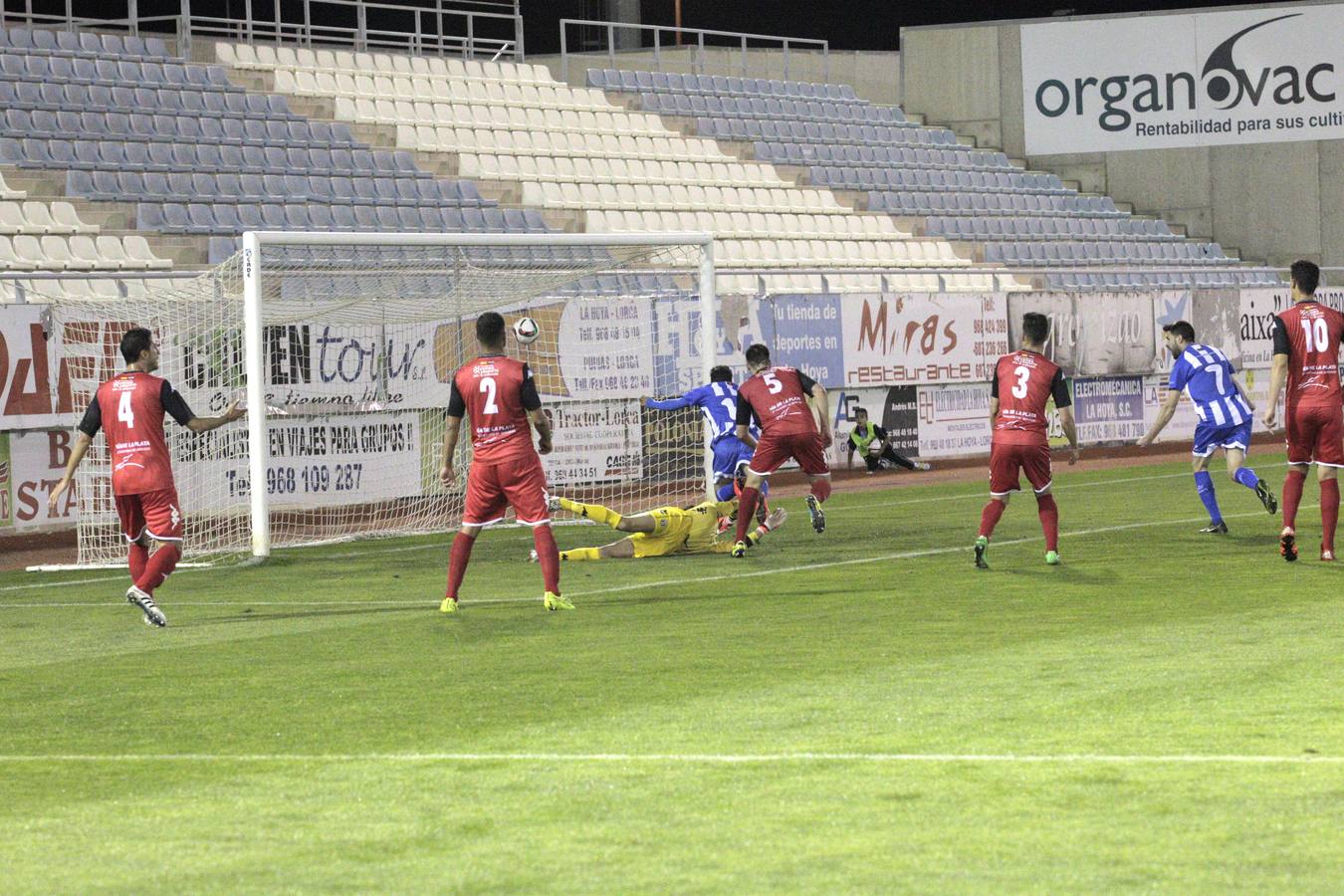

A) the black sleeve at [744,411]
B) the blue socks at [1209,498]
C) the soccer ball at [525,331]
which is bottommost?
the blue socks at [1209,498]

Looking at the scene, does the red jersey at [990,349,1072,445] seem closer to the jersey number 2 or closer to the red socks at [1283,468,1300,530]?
the red socks at [1283,468,1300,530]

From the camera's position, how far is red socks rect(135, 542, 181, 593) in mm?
11836

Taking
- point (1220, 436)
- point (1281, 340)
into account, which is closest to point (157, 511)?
point (1281, 340)

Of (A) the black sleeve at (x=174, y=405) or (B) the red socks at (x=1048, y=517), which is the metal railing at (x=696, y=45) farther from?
(A) the black sleeve at (x=174, y=405)

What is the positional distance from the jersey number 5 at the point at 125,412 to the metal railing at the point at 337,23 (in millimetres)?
14779

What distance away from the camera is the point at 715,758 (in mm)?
6984

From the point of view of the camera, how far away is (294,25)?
28.8 meters

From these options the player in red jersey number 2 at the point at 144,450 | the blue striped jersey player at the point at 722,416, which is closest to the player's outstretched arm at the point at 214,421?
the player in red jersey number 2 at the point at 144,450

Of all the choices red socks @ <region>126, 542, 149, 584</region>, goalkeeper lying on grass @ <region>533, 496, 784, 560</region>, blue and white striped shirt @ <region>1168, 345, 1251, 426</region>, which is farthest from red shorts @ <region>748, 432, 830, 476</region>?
red socks @ <region>126, 542, 149, 584</region>

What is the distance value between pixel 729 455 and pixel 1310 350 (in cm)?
574

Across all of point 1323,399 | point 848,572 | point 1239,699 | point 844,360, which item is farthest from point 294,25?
point 1239,699

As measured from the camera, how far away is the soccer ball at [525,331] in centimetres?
2031

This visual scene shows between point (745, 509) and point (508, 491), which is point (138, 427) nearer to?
point (508, 491)

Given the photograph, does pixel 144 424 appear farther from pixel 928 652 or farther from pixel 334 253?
pixel 334 253
